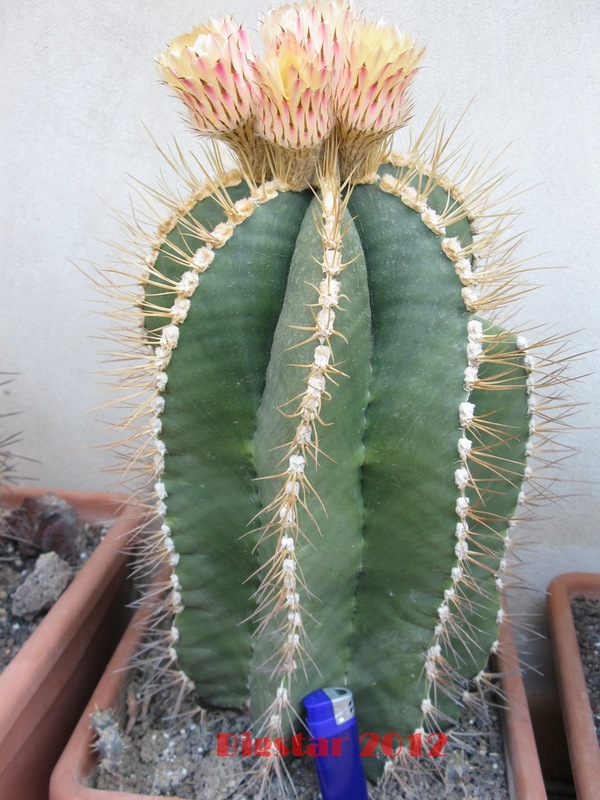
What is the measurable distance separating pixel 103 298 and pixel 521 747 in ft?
2.86

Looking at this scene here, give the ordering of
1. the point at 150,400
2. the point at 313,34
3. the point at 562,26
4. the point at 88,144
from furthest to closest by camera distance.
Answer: the point at 88,144, the point at 562,26, the point at 150,400, the point at 313,34

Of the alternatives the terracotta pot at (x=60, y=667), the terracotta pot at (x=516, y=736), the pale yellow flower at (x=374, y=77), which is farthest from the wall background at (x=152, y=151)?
the pale yellow flower at (x=374, y=77)

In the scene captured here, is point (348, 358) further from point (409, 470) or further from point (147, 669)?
point (147, 669)

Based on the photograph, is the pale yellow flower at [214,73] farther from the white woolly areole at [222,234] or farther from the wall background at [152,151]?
the wall background at [152,151]

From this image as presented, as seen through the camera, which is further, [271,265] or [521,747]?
[521,747]

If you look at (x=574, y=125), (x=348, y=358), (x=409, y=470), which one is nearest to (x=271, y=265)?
(x=348, y=358)

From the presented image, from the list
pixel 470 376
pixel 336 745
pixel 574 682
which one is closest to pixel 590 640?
pixel 574 682

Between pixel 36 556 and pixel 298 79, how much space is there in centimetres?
79

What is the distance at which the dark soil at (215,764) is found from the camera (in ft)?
2.53

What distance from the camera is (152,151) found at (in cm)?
105

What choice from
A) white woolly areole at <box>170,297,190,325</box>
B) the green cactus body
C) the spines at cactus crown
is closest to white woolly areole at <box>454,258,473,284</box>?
the green cactus body

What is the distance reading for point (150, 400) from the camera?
66 centimetres

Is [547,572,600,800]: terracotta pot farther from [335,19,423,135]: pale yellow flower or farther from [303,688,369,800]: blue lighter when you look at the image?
[335,19,423,135]: pale yellow flower

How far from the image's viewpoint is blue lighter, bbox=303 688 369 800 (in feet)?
2.22
